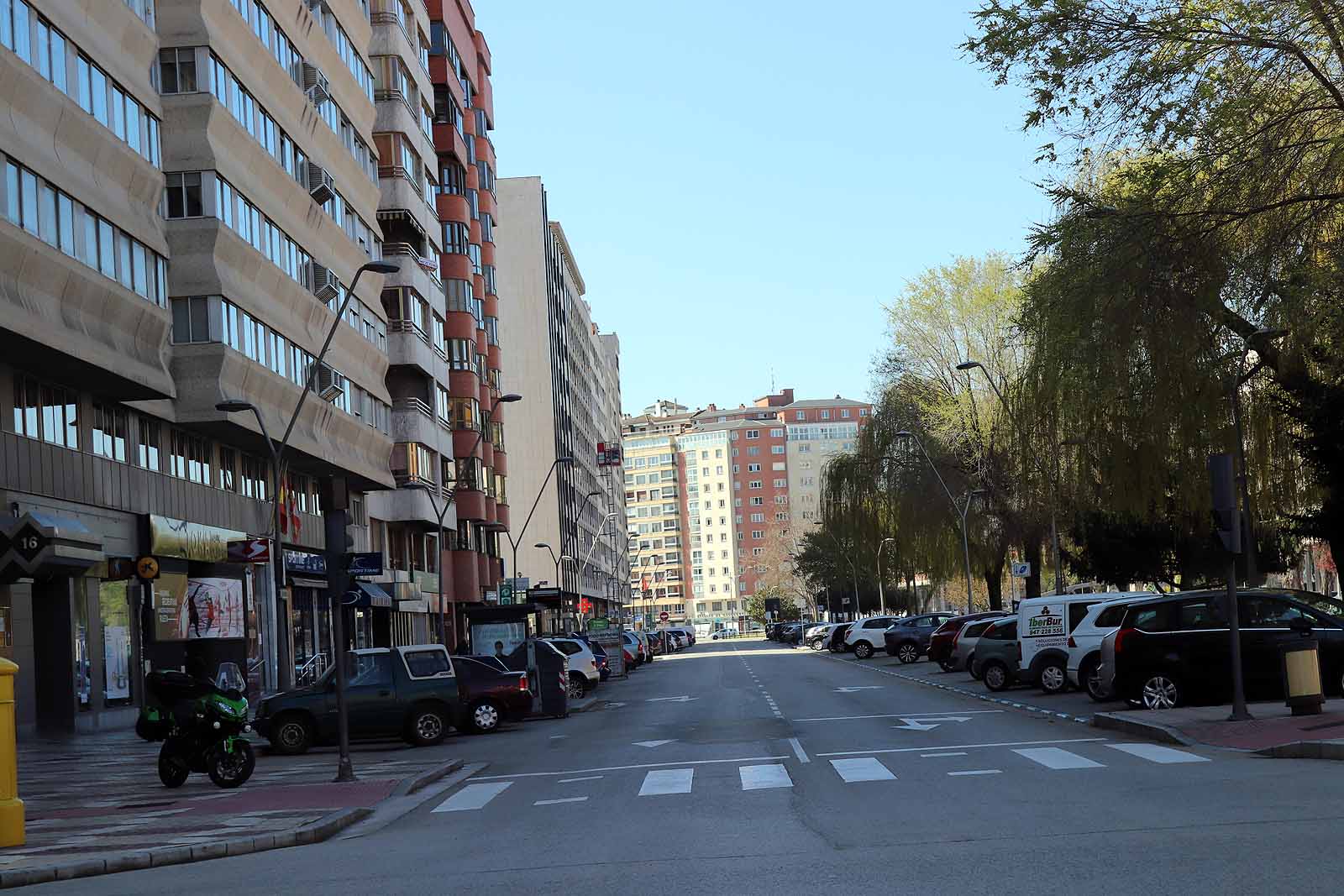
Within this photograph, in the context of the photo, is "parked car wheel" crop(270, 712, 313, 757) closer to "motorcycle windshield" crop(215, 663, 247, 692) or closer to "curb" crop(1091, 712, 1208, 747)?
"motorcycle windshield" crop(215, 663, 247, 692)

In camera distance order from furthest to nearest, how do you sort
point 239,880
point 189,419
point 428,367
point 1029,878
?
point 428,367 < point 189,419 < point 239,880 < point 1029,878

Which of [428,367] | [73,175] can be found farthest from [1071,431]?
[428,367]

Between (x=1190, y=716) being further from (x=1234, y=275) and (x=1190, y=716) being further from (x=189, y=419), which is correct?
(x=189, y=419)

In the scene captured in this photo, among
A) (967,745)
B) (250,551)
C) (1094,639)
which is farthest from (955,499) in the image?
(967,745)

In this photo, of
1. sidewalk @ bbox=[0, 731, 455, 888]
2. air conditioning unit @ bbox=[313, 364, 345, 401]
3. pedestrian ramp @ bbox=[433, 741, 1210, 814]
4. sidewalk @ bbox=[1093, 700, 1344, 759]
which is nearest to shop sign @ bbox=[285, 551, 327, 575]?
air conditioning unit @ bbox=[313, 364, 345, 401]

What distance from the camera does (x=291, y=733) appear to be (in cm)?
2700

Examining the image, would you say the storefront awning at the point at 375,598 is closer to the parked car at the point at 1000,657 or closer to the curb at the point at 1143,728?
the parked car at the point at 1000,657

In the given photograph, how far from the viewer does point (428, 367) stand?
63.8m

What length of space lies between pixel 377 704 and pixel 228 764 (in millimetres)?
6787

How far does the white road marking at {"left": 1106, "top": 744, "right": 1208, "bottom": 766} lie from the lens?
16672mm

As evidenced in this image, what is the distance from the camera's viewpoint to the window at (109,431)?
1339 inches

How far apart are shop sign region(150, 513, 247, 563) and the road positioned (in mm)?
16142

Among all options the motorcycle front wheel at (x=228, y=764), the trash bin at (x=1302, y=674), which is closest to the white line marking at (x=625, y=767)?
the trash bin at (x=1302, y=674)

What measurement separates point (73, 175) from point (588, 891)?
Answer: 25150mm
